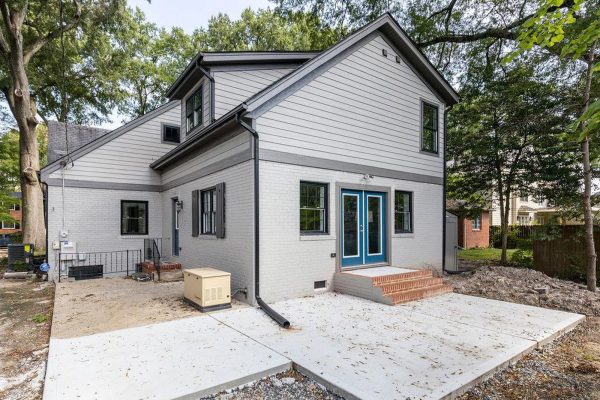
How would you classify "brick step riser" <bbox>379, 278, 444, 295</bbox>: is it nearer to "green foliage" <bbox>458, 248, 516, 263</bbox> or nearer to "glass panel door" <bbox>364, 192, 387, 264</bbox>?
"glass panel door" <bbox>364, 192, 387, 264</bbox>

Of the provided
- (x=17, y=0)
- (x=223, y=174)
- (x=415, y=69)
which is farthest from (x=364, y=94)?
(x=17, y=0)

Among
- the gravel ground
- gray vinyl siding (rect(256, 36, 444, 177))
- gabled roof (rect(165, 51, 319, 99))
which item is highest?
gabled roof (rect(165, 51, 319, 99))

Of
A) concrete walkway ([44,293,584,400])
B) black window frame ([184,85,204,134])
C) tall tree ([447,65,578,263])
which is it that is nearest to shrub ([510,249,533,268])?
tall tree ([447,65,578,263])

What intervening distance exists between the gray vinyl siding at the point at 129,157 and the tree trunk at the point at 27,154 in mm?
5164

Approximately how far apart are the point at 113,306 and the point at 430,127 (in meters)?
9.98

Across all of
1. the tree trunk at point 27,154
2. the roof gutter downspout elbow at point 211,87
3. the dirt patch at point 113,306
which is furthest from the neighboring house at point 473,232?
the tree trunk at point 27,154

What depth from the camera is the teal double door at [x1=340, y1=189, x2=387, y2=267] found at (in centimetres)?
836

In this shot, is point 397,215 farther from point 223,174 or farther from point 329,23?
point 329,23

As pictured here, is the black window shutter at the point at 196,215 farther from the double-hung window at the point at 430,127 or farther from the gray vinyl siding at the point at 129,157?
the double-hung window at the point at 430,127

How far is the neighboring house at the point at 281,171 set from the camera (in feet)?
23.3

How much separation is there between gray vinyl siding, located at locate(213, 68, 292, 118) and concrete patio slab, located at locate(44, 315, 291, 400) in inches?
235

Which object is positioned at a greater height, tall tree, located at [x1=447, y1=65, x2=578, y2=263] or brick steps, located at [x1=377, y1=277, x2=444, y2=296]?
tall tree, located at [x1=447, y1=65, x2=578, y2=263]

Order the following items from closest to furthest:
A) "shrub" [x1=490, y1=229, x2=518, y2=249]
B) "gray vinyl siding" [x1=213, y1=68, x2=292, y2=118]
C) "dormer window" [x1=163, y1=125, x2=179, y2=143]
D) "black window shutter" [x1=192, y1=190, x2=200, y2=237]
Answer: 1. "gray vinyl siding" [x1=213, y1=68, x2=292, y2=118]
2. "black window shutter" [x1=192, y1=190, x2=200, y2=237]
3. "dormer window" [x1=163, y1=125, x2=179, y2=143]
4. "shrub" [x1=490, y1=229, x2=518, y2=249]

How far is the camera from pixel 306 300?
715 cm
